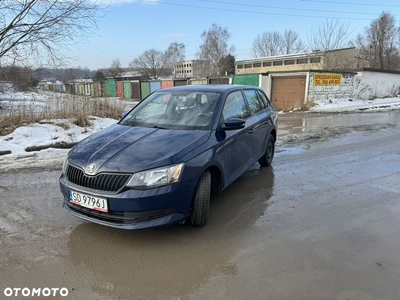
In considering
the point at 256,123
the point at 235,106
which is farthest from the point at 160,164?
the point at 256,123

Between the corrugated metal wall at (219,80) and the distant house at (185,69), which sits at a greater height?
the distant house at (185,69)

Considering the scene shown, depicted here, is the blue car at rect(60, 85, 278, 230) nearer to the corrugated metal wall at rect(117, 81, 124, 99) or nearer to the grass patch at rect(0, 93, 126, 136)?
the grass patch at rect(0, 93, 126, 136)

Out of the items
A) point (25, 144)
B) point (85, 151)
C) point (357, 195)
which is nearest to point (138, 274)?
point (85, 151)

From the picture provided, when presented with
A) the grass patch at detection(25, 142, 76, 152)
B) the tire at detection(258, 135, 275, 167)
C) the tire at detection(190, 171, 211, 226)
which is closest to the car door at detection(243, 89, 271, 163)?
the tire at detection(258, 135, 275, 167)

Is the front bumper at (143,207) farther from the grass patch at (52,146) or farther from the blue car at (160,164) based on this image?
the grass patch at (52,146)

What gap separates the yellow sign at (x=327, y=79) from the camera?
20438mm

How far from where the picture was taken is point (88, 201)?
2.95 m

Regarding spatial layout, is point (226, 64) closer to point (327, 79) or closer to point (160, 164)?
point (327, 79)

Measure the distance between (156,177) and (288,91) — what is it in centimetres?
1995

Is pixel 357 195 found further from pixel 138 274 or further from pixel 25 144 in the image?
pixel 25 144

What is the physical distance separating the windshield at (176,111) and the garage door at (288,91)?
16.9 metres

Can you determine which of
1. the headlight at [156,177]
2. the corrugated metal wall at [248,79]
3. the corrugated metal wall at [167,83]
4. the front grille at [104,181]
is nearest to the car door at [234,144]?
the headlight at [156,177]

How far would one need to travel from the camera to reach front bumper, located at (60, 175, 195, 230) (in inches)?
110

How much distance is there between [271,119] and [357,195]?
7.04 ft
